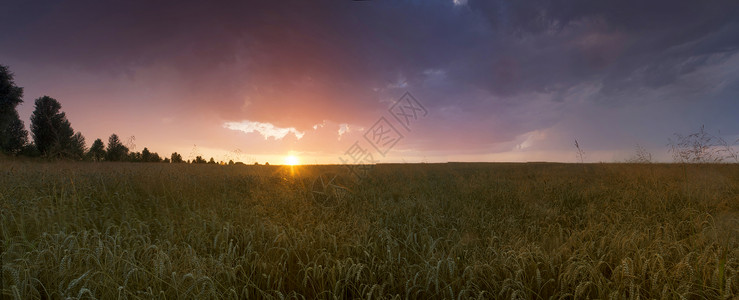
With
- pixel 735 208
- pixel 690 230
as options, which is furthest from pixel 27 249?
pixel 735 208

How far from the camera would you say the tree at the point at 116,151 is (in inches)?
393

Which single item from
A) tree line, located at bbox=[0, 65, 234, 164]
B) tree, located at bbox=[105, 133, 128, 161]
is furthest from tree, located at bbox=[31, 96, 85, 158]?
tree, located at bbox=[105, 133, 128, 161]

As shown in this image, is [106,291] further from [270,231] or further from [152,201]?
[152,201]

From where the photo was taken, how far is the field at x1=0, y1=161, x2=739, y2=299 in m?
2.14

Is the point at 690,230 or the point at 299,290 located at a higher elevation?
the point at 690,230

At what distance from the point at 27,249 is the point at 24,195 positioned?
256 centimetres

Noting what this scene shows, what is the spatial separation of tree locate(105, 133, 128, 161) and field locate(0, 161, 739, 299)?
4408mm

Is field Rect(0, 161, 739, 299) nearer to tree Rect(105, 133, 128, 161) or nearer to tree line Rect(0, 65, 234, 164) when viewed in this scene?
tree Rect(105, 133, 128, 161)

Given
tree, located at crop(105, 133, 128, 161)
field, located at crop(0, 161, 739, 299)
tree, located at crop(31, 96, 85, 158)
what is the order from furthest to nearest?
tree, located at crop(31, 96, 85, 158) → tree, located at crop(105, 133, 128, 161) → field, located at crop(0, 161, 739, 299)

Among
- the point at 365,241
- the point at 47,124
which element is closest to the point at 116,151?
the point at 365,241

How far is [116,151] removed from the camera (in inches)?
578

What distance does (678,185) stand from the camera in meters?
5.89

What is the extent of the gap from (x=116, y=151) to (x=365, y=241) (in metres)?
18.4

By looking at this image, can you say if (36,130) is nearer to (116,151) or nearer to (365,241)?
(116,151)
